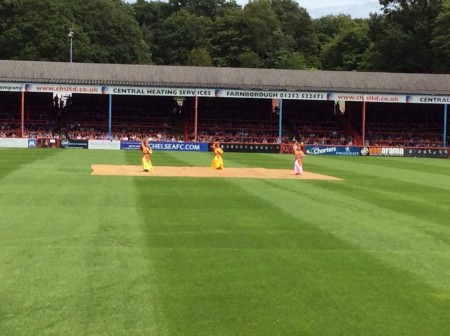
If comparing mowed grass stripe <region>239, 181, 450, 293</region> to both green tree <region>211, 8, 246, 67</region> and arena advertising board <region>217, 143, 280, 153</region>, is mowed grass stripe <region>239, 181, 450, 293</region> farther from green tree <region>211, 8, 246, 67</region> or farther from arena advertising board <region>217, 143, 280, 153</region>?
green tree <region>211, 8, 246, 67</region>

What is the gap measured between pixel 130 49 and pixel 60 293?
95.0 m

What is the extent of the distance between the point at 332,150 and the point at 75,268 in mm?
40278

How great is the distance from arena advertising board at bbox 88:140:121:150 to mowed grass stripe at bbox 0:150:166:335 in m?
31.2

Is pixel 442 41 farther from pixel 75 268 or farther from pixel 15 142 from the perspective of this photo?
pixel 75 268

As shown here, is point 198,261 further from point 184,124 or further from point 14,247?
A: point 184,124

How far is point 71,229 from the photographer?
10.5 m

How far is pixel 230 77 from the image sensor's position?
5328 centimetres

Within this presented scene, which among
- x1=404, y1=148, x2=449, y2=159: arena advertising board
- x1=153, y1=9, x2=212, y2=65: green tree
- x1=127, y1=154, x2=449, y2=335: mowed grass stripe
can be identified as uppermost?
x1=153, y1=9, x2=212, y2=65: green tree

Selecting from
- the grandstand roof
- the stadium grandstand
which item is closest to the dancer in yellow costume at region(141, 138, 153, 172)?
the stadium grandstand

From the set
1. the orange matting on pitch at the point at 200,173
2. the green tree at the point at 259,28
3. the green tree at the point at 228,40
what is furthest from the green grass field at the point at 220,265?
the green tree at the point at 259,28

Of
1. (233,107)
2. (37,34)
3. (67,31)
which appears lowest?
(233,107)

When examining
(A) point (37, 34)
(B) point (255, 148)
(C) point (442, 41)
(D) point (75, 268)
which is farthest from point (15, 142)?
(C) point (442, 41)

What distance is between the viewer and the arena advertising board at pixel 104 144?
45.7 m

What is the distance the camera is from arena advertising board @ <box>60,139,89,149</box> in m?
45.5
